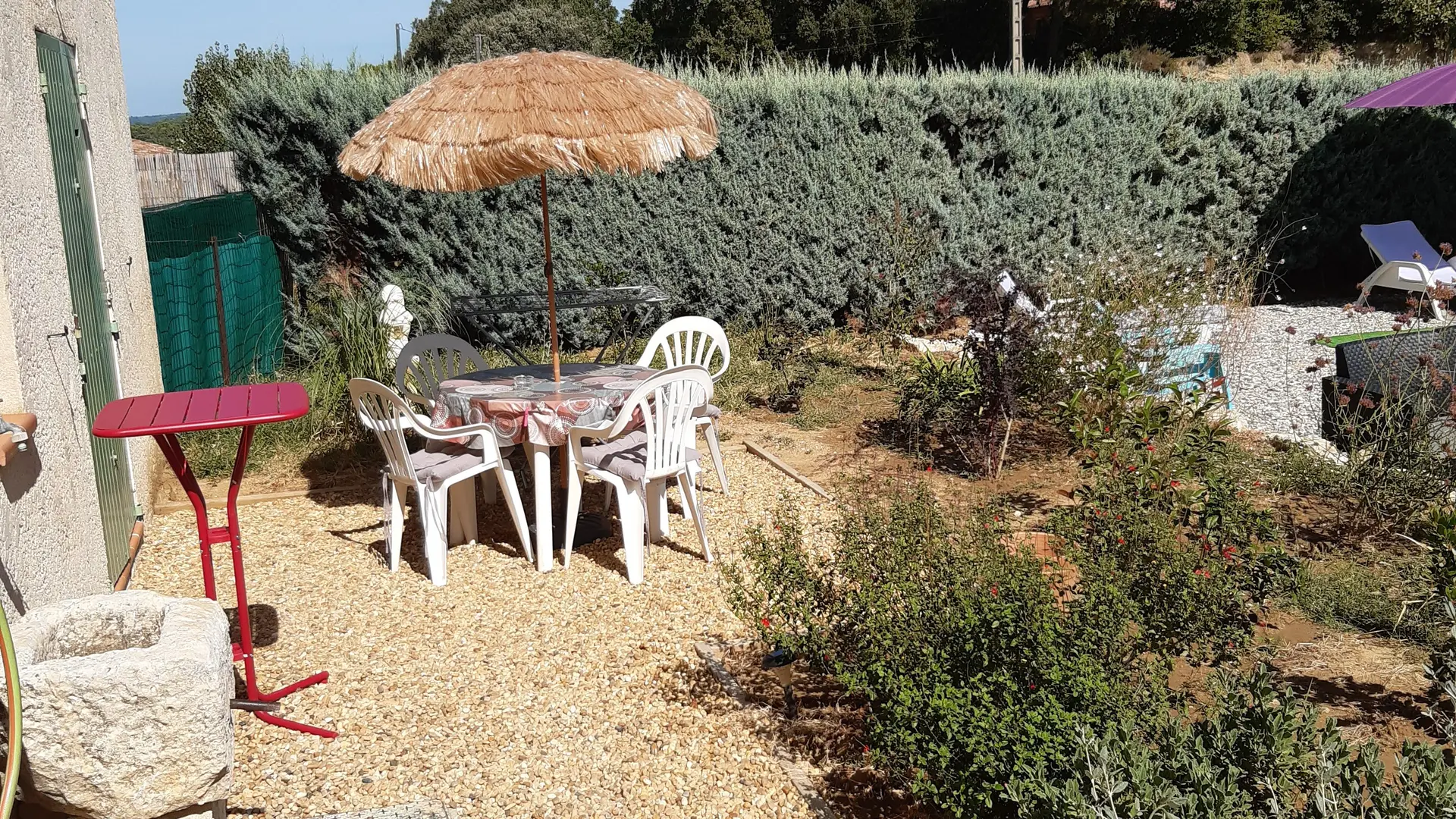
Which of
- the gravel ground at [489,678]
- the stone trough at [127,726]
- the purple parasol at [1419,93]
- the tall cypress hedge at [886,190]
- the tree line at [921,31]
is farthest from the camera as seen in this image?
the tree line at [921,31]

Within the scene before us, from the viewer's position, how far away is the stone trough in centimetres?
243

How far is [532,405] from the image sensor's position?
495cm

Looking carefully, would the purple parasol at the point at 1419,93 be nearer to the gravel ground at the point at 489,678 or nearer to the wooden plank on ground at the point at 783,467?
the wooden plank on ground at the point at 783,467

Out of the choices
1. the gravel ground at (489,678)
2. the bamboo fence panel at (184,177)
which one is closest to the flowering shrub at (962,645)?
the gravel ground at (489,678)

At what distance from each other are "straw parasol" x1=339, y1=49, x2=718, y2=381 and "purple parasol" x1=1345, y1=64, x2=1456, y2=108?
8268 millimetres

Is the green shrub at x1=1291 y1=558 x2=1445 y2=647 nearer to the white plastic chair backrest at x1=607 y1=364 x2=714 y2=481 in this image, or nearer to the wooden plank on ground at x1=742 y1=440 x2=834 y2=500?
the wooden plank on ground at x1=742 y1=440 x2=834 y2=500

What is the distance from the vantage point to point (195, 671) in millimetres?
2531

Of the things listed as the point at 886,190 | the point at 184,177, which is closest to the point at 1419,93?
the point at 886,190

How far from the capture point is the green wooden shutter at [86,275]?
14.7 ft

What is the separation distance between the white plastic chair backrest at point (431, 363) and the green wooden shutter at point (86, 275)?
1.39m

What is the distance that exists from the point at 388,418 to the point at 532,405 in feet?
2.09

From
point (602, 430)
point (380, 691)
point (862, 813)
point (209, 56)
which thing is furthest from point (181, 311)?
point (209, 56)

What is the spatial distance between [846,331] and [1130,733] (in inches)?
321

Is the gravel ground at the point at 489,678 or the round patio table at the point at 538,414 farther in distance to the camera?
the round patio table at the point at 538,414
